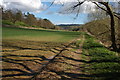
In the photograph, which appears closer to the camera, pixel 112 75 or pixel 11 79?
pixel 11 79

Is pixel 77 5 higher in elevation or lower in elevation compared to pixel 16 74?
higher

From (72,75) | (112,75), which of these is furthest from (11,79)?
(112,75)

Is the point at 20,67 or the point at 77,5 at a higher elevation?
the point at 77,5

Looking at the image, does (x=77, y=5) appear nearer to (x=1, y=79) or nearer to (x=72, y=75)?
(x=72, y=75)

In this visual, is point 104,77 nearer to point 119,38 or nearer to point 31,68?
point 31,68

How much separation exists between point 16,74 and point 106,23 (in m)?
29.7

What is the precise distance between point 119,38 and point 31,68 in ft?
68.6

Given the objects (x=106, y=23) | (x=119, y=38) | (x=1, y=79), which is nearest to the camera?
(x=1, y=79)

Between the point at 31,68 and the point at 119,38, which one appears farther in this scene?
the point at 119,38

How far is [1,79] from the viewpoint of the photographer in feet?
22.7

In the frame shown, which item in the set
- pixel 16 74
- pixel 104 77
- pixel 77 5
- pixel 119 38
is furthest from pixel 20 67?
pixel 119 38

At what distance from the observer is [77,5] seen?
43.3 ft

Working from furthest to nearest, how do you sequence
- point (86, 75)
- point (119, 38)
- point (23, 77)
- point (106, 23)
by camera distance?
1. point (106, 23)
2. point (119, 38)
3. point (86, 75)
4. point (23, 77)

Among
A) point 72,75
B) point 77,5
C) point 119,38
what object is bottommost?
point 72,75
